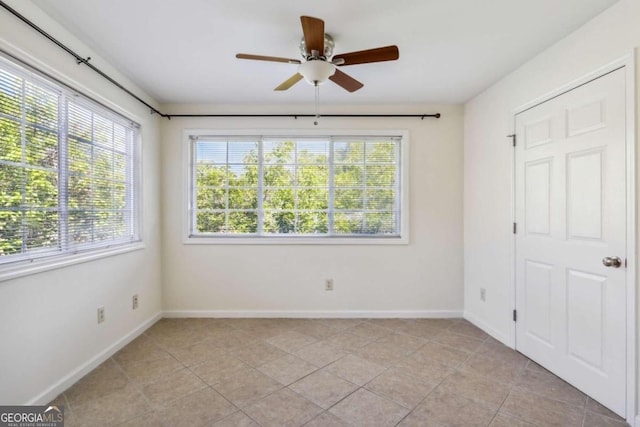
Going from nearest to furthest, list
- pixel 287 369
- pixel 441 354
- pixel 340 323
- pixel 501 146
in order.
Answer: pixel 287 369
pixel 441 354
pixel 501 146
pixel 340 323

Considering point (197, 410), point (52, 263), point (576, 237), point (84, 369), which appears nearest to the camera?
point (197, 410)

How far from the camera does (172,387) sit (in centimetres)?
194

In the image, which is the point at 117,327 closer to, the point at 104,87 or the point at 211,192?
the point at 211,192

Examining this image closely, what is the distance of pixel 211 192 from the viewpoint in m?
3.25

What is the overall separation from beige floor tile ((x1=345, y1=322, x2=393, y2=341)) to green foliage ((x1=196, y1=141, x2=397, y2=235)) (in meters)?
1.04

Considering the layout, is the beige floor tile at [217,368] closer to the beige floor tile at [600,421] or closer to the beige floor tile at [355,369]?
the beige floor tile at [355,369]

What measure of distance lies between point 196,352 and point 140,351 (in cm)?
50

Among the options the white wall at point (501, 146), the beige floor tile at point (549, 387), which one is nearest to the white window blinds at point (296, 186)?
the white wall at point (501, 146)

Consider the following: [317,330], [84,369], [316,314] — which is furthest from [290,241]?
[84,369]

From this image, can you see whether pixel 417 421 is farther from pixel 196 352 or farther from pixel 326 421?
Result: pixel 196 352

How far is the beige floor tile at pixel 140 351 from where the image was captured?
232 centimetres

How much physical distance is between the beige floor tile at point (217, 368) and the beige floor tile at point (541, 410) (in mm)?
1883

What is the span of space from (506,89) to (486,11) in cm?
109

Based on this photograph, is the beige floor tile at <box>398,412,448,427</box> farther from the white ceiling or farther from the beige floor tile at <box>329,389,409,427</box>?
the white ceiling
